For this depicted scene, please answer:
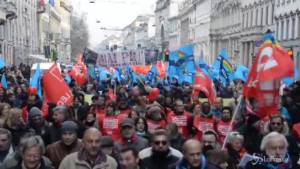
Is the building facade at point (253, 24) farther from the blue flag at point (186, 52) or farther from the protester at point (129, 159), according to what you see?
the protester at point (129, 159)

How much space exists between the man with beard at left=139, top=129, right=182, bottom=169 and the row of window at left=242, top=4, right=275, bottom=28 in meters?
48.5

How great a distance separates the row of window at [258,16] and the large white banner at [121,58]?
3142cm

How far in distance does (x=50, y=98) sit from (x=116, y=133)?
1.50m

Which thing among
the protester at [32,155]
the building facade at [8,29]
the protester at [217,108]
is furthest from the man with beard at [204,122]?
the building facade at [8,29]

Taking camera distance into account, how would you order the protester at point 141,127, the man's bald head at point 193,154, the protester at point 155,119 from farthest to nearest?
1. the protester at point 155,119
2. the protester at point 141,127
3. the man's bald head at point 193,154

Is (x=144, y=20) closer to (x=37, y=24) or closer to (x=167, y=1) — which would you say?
(x=167, y=1)

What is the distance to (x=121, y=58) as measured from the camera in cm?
2391

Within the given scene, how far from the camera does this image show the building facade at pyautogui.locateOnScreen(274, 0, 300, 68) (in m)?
44.7

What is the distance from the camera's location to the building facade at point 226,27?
65625 mm

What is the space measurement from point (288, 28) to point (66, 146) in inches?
1676

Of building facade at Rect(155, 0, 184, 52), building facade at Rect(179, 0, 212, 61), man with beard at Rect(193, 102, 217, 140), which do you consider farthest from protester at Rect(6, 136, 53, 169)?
building facade at Rect(155, 0, 184, 52)

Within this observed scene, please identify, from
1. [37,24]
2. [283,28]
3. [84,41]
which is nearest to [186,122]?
[283,28]

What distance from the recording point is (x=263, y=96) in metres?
7.90

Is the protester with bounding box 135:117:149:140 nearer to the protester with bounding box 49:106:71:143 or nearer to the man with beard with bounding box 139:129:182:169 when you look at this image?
the protester with bounding box 49:106:71:143
